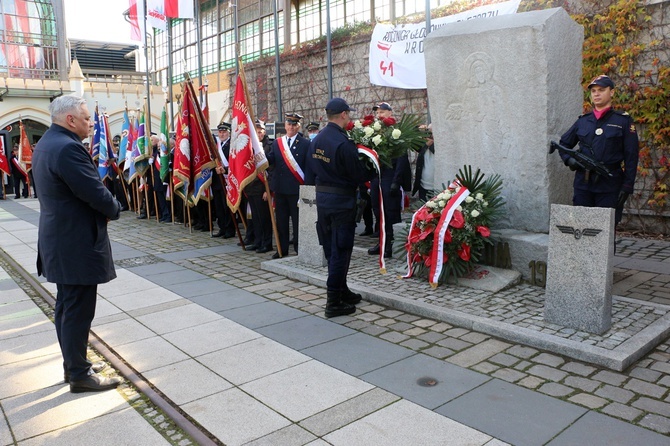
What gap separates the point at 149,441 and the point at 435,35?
522cm

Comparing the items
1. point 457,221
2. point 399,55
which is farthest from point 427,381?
point 399,55

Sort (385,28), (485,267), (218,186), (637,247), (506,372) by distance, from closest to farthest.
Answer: (506,372), (485,267), (637,247), (218,186), (385,28)

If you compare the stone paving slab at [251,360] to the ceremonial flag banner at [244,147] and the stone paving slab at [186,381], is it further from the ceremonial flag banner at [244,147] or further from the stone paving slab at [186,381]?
the ceremonial flag banner at [244,147]

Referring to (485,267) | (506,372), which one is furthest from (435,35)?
(506,372)

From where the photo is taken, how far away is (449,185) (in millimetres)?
6172

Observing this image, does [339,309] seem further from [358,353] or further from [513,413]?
[513,413]

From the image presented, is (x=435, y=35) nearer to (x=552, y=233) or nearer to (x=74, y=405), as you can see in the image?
(x=552, y=233)

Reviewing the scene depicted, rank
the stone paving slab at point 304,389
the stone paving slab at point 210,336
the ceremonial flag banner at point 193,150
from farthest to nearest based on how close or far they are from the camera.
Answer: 1. the ceremonial flag banner at point 193,150
2. the stone paving slab at point 210,336
3. the stone paving slab at point 304,389

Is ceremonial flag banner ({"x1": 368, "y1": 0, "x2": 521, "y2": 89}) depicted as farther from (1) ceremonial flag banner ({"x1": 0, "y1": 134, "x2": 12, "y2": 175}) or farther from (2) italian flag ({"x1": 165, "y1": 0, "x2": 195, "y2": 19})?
(1) ceremonial flag banner ({"x1": 0, "y1": 134, "x2": 12, "y2": 175})

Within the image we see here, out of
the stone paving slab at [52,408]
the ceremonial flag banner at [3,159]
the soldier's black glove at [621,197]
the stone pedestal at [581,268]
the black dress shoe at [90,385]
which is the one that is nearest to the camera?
A: the stone paving slab at [52,408]

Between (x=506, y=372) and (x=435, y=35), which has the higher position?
(x=435, y=35)

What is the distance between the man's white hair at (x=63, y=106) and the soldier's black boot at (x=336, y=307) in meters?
2.67

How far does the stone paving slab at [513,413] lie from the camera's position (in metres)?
2.96

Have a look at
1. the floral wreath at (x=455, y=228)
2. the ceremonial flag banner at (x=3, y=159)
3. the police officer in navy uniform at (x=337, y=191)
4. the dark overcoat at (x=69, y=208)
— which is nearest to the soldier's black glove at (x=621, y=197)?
the floral wreath at (x=455, y=228)
